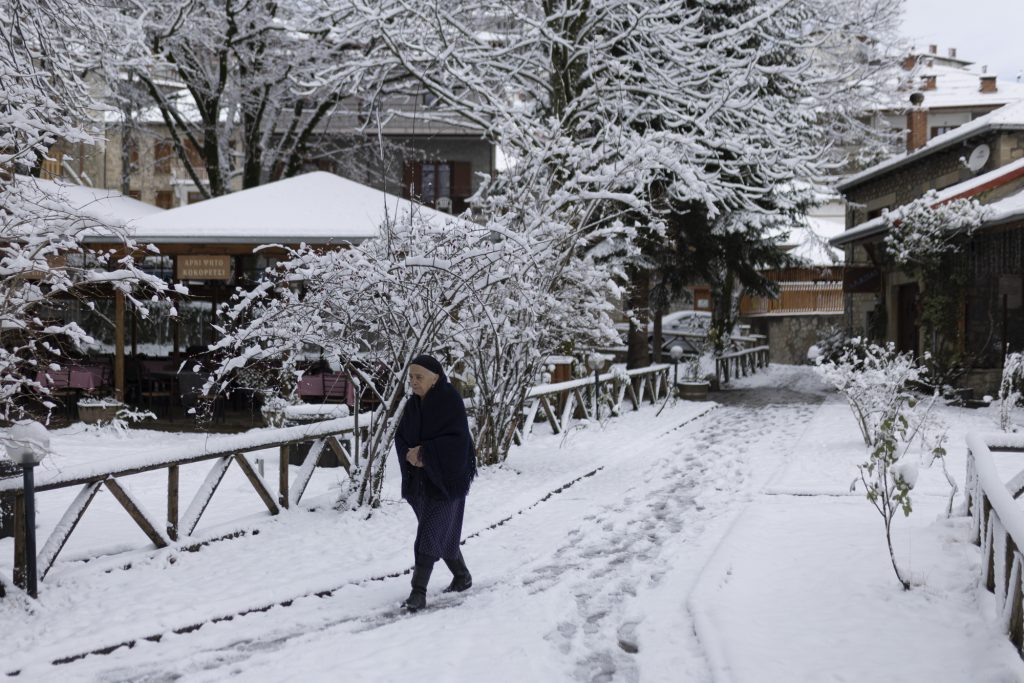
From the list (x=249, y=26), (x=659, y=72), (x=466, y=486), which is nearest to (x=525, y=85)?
(x=659, y=72)

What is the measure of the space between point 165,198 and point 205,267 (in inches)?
1237

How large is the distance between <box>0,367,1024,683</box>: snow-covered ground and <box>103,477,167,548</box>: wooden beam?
0.14 m

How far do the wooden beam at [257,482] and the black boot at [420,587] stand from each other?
86.0 inches

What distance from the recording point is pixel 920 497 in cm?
897

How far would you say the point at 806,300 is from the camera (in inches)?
1435

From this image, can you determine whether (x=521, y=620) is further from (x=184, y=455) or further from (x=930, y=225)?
(x=930, y=225)

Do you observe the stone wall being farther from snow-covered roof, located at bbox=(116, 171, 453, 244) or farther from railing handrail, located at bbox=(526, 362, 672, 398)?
snow-covered roof, located at bbox=(116, 171, 453, 244)

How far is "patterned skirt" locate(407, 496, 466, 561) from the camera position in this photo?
588cm

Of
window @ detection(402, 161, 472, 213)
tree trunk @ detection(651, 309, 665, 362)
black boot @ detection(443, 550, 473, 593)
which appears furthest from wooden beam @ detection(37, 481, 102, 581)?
window @ detection(402, 161, 472, 213)

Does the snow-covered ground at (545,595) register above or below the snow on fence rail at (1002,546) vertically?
below

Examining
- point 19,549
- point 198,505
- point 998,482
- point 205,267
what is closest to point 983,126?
point 205,267

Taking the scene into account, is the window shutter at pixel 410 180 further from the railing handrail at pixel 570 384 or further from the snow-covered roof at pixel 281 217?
the railing handrail at pixel 570 384

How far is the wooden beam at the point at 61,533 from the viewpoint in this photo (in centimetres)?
589

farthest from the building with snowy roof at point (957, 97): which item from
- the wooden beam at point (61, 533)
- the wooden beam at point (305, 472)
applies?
the wooden beam at point (61, 533)
